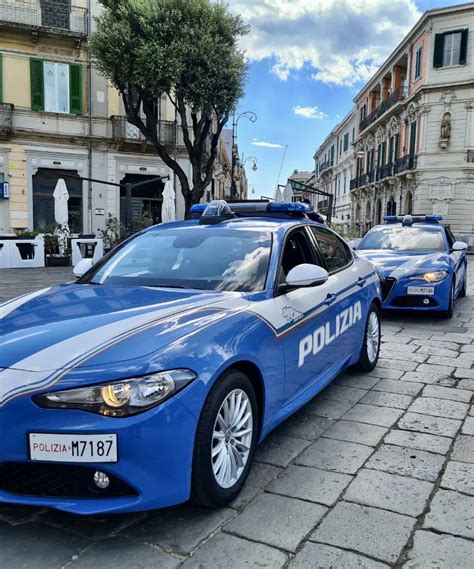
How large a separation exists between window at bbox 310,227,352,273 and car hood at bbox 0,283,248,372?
4.54ft

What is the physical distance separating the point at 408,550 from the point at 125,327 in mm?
1557

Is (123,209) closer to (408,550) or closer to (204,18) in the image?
(204,18)

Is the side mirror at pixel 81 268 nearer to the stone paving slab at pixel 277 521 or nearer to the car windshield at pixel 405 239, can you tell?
the stone paving slab at pixel 277 521

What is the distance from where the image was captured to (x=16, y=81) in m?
20.7

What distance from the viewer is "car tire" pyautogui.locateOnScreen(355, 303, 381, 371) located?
4758 mm

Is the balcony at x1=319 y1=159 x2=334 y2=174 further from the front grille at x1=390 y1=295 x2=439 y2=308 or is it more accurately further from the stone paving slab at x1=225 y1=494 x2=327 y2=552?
the stone paving slab at x1=225 y1=494 x2=327 y2=552

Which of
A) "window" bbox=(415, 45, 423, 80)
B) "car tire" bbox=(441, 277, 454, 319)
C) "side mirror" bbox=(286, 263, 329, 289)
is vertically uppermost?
"window" bbox=(415, 45, 423, 80)

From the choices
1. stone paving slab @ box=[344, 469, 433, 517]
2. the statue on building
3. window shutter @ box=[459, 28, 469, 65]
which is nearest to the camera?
stone paving slab @ box=[344, 469, 433, 517]

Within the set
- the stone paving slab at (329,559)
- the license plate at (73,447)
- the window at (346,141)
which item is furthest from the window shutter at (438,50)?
the license plate at (73,447)

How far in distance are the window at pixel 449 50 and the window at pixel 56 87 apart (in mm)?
20907

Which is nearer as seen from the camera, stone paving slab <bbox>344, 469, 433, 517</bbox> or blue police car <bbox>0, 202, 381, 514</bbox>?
blue police car <bbox>0, 202, 381, 514</bbox>

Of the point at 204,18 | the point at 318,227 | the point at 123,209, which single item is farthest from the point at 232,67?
the point at 318,227

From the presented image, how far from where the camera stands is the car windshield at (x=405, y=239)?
8.31 metres

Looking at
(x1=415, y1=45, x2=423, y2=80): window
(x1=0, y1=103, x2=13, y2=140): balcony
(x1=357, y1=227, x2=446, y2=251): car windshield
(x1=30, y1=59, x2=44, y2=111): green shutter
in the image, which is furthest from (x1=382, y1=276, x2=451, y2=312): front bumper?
(x1=415, y1=45, x2=423, y2=80): window
